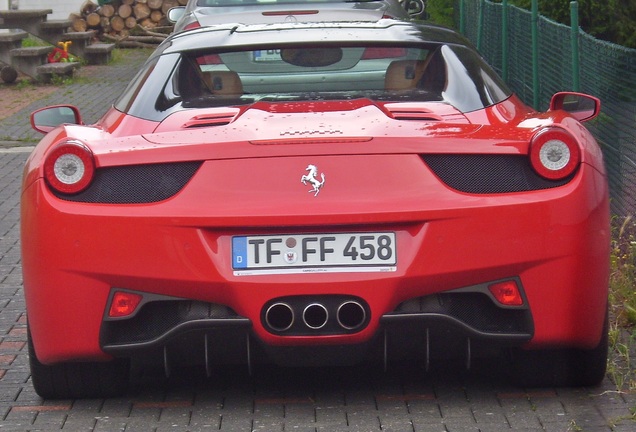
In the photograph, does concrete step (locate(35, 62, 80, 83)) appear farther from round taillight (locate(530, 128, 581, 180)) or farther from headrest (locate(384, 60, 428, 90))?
round taillight (locate(530, 128, 581, 180))

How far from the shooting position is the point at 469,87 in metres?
4.82

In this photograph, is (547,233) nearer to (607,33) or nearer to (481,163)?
(481,163)

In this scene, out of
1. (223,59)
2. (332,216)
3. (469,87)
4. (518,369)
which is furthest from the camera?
(223,59)

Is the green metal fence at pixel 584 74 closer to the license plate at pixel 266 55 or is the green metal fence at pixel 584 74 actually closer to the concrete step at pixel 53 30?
the license plate at pixel 266 55

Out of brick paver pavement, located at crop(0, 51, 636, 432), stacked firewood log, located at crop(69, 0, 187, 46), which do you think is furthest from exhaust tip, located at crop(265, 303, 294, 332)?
stacked firewood log, located at crop(69, 0, 187, 46)

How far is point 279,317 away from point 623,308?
206 cm

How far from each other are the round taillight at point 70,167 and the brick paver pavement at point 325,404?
78 centimetres

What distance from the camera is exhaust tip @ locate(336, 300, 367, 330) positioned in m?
4.07

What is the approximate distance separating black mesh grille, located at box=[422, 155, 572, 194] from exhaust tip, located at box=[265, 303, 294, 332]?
0.63 m

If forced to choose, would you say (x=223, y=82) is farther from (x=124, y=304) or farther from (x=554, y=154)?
(x=554, y=154)

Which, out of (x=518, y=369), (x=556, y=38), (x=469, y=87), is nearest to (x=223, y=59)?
(x=469, y=87)

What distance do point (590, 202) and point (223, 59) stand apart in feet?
6.20

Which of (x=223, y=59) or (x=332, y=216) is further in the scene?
(x=223, y=59)

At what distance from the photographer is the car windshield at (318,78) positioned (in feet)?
15.7
